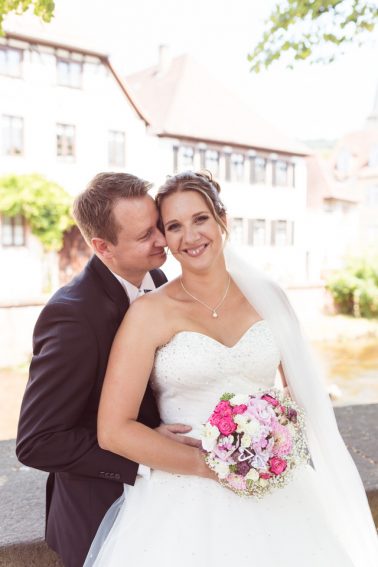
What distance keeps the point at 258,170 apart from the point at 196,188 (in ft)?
90.8

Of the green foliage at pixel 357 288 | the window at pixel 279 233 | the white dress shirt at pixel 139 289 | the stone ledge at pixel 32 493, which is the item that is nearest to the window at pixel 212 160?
the window at pixel 279 233

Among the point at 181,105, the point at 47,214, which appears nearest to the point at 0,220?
the point at 47,214

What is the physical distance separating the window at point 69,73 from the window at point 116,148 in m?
2.36

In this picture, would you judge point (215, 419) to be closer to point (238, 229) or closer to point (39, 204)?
point (39, 204)

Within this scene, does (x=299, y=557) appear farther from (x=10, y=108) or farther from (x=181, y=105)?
(x=181, y=105)

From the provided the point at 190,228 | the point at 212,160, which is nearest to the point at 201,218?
the point at 190,228

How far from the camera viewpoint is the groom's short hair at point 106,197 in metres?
2.34

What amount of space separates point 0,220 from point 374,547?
22099 millimetres

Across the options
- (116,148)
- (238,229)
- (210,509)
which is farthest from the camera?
(238,229)

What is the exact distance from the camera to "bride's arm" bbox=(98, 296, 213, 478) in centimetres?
212

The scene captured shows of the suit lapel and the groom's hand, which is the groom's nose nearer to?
the suit lapel

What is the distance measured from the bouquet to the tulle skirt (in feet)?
0.52

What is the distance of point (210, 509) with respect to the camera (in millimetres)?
2150

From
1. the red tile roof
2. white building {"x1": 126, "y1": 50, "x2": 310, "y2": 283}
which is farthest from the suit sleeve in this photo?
the red tile roof
